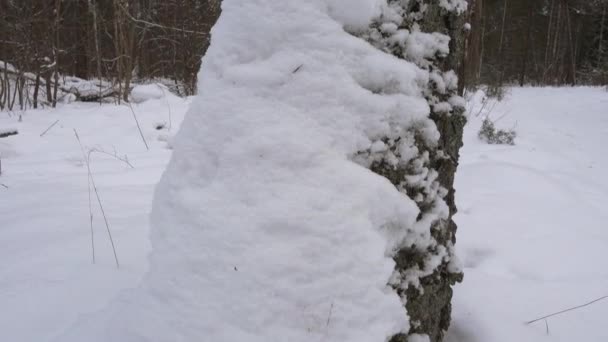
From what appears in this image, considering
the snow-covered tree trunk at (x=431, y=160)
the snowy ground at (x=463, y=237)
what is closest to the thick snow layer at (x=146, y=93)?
the snowy ground at (x=463, y=237)

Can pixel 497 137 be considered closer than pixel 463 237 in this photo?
No

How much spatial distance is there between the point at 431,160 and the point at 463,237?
3.10 feet

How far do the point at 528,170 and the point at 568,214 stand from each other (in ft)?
1.96

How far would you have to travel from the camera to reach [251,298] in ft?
2.10

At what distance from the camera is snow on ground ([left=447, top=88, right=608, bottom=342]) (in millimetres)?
1090

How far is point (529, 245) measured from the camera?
157 centimetres

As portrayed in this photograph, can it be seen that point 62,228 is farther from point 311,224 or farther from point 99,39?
point 99,39

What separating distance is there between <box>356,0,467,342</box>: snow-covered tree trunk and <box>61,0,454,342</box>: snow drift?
0.03 meters

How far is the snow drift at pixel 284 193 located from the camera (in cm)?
65

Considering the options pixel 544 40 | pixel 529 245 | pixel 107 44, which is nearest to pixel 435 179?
pixel 529 245

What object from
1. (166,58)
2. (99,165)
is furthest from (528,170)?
(166,58)

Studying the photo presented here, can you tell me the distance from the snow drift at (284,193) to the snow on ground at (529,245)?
1.83 ft

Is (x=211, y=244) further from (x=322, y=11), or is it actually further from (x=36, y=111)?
(x=36, y=111)

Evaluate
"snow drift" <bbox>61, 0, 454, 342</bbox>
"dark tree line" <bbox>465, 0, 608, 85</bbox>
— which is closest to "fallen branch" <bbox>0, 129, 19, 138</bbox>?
"snow drift" <bbox>61, 0, 454, 342</bbox>
